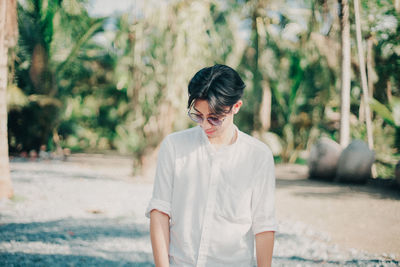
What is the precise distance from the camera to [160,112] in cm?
981

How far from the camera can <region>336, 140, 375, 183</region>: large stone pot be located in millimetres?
9164

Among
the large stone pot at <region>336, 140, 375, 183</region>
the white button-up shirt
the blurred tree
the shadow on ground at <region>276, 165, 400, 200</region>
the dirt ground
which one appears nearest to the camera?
the white button-up shirt

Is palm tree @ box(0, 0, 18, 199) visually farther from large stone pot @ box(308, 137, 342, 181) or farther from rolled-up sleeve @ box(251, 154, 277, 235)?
large stone pot @ box(308, 137, 342, 181)

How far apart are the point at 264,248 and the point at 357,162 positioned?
8316mm

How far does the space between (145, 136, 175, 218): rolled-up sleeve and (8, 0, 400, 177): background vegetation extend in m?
7.92

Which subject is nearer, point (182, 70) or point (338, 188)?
point (338, 188)

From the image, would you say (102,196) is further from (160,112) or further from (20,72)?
(20,72)

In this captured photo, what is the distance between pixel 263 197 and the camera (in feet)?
5.66

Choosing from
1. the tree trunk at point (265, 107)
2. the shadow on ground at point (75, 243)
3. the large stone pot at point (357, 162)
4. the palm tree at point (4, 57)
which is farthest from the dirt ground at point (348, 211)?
the tree trunk at point (265, 107)

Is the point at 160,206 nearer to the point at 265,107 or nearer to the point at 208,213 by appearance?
the point at 208,213

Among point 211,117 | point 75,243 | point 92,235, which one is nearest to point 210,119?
point 211,117

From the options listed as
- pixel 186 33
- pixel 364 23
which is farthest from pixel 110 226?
pixel 364 23

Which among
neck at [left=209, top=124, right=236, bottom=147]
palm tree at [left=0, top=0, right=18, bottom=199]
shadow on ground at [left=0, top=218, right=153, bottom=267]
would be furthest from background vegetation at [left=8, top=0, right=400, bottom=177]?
neck at [left=209, top=124, right=236, bottom=147]

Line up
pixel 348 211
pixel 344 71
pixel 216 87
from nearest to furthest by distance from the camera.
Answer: pixel 216 87, pixel 348 211, pixel 344 71
